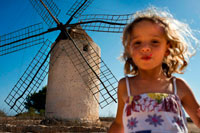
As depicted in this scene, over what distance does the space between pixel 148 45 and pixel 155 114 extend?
331 millimetres

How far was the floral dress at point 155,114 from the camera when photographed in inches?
37.8

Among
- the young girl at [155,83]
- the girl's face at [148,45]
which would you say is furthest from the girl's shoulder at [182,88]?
the girl's face at [148,45]

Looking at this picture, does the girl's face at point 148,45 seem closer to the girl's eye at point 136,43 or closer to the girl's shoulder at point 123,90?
the girl's eye at point 136,43

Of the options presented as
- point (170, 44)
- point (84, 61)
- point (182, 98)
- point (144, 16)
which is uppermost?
point (84, 61)

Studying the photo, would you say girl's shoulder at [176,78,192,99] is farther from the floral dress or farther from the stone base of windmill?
the stone base of windmill

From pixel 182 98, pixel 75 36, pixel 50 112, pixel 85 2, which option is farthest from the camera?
pixel 85 2

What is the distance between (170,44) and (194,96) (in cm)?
30

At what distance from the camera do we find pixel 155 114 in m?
0.98

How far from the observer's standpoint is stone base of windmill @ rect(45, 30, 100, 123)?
282 inches

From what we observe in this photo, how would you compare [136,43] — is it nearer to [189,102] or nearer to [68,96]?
[189,102]

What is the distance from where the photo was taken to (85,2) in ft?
28.0

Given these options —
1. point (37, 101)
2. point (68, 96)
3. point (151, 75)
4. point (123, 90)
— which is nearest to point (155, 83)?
point (151, 75)

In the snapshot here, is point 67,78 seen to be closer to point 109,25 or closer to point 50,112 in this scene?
point 50,112

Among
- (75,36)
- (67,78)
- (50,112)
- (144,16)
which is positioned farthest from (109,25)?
(144,16)
